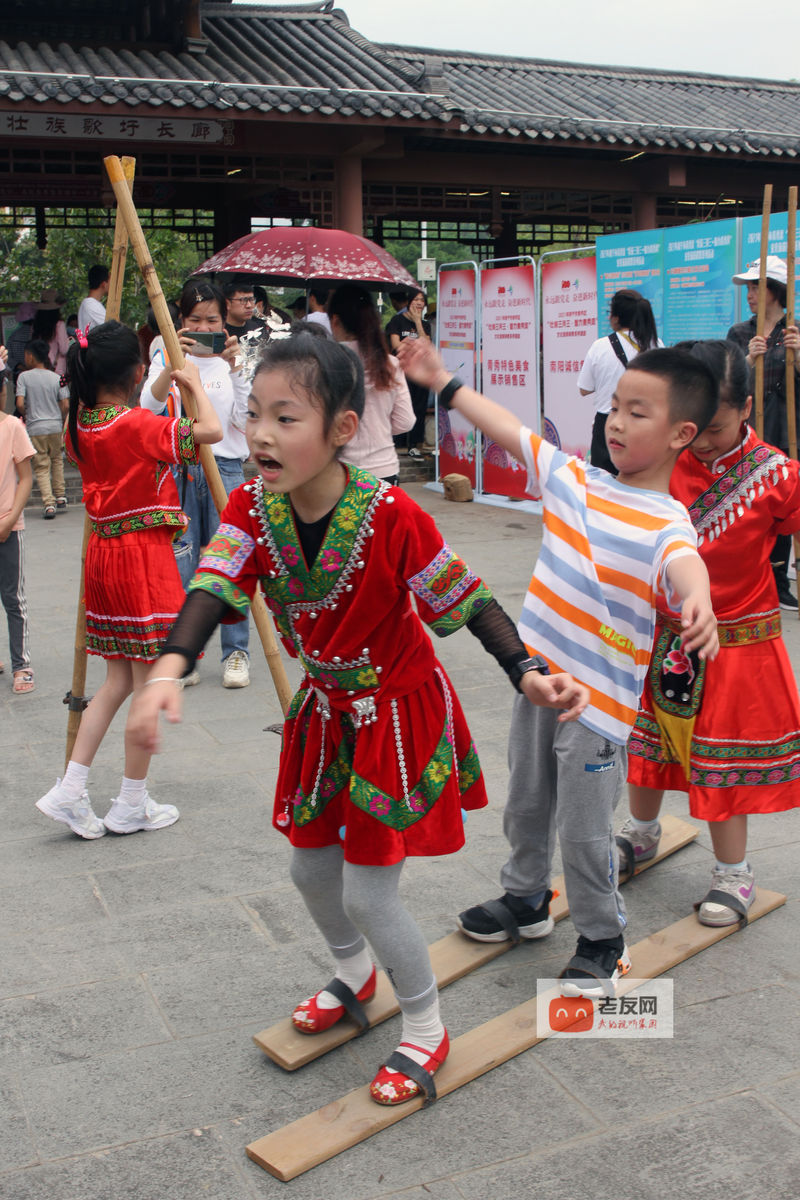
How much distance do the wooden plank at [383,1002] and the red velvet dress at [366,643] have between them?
18.9 inches

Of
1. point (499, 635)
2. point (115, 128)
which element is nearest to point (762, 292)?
point (499, 635)

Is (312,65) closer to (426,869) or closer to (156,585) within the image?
(156,585)

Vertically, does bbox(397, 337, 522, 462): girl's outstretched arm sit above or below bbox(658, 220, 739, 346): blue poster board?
below

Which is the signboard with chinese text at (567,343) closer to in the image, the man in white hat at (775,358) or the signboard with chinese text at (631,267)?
the signboard with chinese text at (631,267)

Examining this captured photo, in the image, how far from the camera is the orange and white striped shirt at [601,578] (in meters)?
2.48

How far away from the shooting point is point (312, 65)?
448 inches

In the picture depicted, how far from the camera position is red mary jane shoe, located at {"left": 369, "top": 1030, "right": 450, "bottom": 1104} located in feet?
7.63

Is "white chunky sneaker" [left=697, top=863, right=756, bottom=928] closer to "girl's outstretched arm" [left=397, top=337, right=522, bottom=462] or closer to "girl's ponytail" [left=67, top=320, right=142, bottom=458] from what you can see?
"girl's outstretched arm" [left=397, top=337, right=522, bottom=462]

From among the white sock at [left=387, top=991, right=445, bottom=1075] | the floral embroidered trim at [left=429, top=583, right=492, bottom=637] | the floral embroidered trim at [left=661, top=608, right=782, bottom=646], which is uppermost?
the floral embroidered trim at [left=429, top=583, right=492, bottom=637]

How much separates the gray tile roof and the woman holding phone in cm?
490

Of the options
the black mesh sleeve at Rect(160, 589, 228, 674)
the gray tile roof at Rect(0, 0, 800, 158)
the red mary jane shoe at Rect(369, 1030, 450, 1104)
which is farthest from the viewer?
the gray tile roof at Rect(0, 0, 800, 158)

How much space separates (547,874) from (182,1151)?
1.13m

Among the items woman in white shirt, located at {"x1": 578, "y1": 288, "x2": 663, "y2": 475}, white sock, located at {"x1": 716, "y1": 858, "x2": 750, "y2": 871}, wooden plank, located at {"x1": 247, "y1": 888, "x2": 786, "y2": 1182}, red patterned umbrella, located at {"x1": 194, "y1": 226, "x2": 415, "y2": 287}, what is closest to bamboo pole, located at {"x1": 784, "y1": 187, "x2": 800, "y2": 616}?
woman in white shirt, located at {"x1": 578, "y1": 288, "x2": 663, "y2": 475}

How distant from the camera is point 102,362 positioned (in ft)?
11.8
